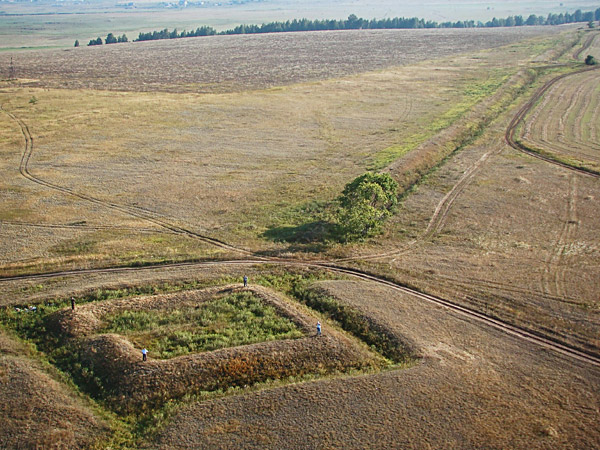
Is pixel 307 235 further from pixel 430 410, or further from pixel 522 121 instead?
pixel 522 121

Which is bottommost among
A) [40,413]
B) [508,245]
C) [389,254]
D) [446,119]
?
[40,413]

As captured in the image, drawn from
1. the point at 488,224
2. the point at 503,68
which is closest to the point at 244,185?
the point at 488,224

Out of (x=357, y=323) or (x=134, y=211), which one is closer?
(x=357, y=323)

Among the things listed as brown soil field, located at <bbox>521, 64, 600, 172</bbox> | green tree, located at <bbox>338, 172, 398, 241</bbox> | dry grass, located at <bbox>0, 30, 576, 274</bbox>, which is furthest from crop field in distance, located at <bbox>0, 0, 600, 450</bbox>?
green tree, located at <bbox>338, 172, 398, 241</bbox>

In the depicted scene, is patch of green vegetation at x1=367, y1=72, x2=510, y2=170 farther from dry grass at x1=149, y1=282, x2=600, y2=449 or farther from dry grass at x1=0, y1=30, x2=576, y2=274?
dry grass at x1=149, y1=282, x2=600, y2=449

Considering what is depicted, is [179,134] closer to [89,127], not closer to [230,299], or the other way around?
[89,127]

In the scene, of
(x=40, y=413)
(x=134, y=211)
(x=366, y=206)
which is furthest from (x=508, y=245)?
(x=40, y=413)
